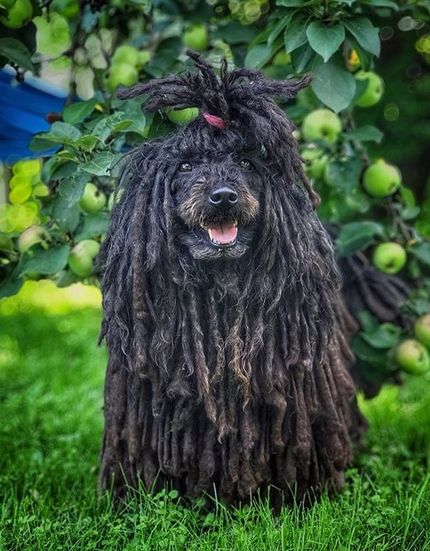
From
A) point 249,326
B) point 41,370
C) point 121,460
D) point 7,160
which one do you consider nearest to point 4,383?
point 41,370

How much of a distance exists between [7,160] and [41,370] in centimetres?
144

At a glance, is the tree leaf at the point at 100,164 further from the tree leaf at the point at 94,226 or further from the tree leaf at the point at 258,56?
the tree leaf at the point at 258,56

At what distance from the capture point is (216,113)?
7.00 ft

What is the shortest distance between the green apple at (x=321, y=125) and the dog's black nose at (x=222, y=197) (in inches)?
28.9

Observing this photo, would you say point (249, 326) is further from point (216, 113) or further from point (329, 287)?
point (216, 113)

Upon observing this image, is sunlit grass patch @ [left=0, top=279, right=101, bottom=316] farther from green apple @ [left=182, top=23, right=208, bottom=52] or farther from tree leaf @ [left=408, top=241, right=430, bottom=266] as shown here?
tree leaf @ [left=408, top=241, right=430, bottom=266]

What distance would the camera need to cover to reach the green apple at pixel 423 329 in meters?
2.80

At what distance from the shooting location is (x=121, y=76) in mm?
2627

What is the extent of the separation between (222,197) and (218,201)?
13 millimetres

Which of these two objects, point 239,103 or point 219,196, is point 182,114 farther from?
point 219,196

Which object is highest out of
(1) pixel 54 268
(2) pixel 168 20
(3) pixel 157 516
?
(2) pixel 168 20

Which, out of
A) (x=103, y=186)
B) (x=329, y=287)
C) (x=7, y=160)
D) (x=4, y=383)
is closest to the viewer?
(x=329, y=287)

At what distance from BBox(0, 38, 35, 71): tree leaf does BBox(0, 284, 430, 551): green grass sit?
48.8 inches

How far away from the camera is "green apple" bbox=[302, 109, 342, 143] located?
104 inches
